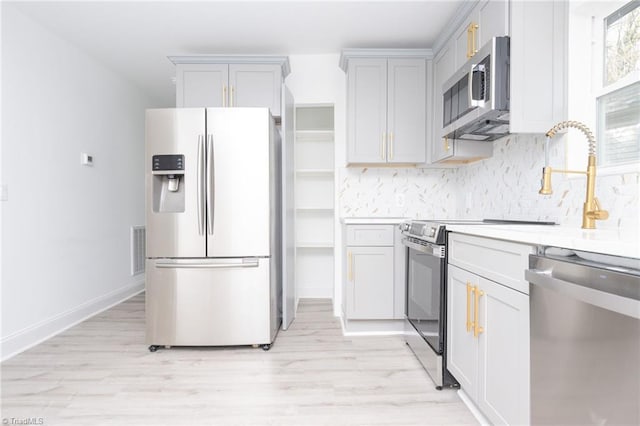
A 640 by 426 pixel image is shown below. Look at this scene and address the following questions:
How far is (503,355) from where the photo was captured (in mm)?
1325

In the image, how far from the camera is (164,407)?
173 centimetres

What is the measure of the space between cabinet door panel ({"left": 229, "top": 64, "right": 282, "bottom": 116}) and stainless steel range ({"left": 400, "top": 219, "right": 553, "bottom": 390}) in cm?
161

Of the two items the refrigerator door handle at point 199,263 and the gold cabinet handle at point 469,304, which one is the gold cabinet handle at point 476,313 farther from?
the refrigerator door handle at point 199,263

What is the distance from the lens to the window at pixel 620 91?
1534mm

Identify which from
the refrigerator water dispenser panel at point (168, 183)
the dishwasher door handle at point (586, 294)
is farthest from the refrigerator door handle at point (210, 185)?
the dishwasher door handle at point (586, 294)

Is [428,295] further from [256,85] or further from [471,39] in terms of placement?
[256,85]

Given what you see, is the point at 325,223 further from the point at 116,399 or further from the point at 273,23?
the point at 116,399

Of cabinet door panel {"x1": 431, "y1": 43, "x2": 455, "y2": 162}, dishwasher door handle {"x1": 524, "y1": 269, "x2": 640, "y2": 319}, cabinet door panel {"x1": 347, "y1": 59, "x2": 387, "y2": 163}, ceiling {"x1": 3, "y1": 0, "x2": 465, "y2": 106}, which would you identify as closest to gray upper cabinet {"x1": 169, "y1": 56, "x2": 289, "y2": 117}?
ceiling {"x1": 3, "y1": 0, "x2": 465, "y2": 106}

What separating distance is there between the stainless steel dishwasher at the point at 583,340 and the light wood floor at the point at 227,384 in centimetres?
73

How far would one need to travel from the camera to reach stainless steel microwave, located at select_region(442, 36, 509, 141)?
181 centimetres

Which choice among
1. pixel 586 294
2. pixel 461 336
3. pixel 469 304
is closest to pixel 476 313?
pixel 469 304

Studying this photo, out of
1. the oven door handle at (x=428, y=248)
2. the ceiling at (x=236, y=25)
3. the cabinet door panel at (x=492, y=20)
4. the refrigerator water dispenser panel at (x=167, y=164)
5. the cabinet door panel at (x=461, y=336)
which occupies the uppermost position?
the ceiling at (x=236, y=25)

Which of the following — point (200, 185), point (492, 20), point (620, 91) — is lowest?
point (200, 185)

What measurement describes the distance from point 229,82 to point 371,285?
2154 millimetres
